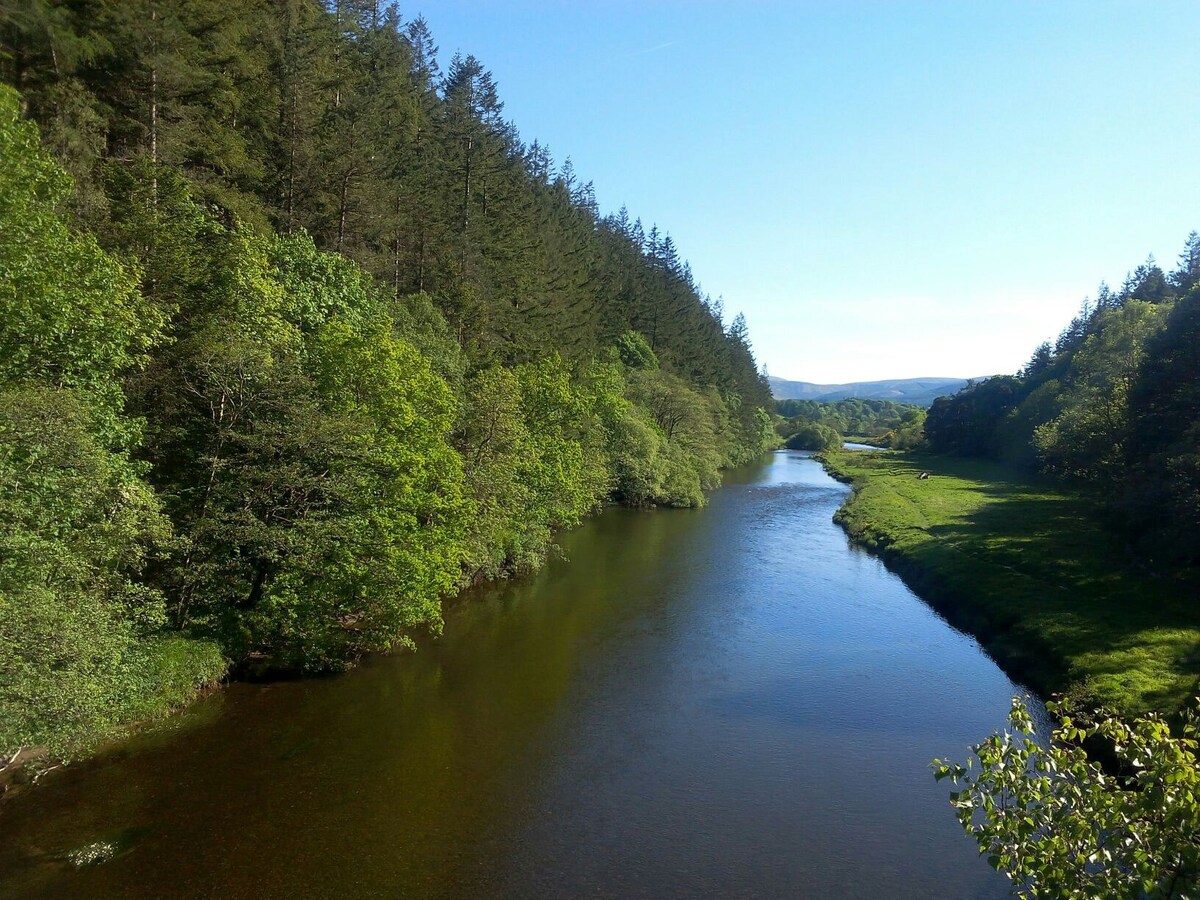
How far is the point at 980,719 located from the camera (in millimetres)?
22719

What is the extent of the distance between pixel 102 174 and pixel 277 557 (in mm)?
12844

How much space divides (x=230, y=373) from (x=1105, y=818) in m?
22.5

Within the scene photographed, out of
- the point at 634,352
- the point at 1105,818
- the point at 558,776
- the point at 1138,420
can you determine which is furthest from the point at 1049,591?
the point at 634,352

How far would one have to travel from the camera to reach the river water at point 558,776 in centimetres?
1466

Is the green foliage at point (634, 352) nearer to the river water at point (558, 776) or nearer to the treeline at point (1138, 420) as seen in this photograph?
the treeline at point (1138, 420)

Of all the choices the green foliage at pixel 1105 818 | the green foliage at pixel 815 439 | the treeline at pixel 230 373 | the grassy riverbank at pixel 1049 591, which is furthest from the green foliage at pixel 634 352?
the green foliage at pixel 815 439

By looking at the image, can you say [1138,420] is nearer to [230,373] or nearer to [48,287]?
[230,373]

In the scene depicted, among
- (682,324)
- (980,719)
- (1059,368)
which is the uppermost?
(682,324)

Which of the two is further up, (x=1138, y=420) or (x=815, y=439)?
(x=1138, y=420)

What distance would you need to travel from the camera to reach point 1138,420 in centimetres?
3675

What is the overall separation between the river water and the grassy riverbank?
239 cm

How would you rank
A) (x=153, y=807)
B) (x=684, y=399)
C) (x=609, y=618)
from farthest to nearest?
1. (x=684, y=399)
2. (x=609, y=618)
3. (x=153, y=807)

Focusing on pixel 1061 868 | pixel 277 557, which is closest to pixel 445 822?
pixel 277 557

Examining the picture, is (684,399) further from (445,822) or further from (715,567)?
(445,822)
